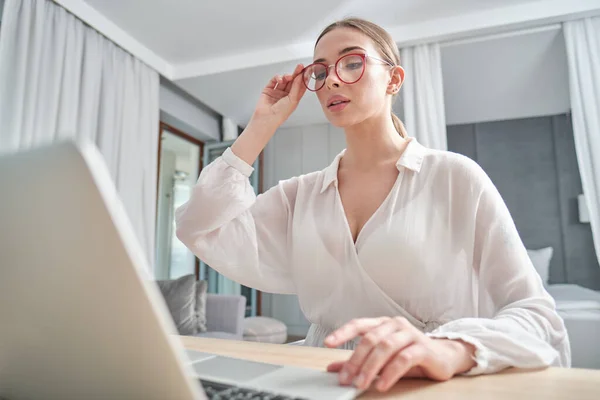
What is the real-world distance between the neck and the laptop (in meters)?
0.99

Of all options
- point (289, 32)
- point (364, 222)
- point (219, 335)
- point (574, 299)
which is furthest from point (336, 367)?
point (574, 299)

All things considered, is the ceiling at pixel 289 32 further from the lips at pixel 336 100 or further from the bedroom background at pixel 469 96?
the lips at pixel 336 100

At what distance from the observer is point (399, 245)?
1012 millimetres

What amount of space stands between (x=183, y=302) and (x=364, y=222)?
2477 mm

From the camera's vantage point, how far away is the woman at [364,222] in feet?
3.24

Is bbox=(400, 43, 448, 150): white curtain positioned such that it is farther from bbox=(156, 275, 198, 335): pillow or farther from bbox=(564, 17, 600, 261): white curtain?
bbox=(156, 275, 198, 335): pillow

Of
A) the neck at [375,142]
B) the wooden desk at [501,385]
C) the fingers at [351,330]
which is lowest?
the wooden desk at [501,385]

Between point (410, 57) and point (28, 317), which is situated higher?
point (410, 57)

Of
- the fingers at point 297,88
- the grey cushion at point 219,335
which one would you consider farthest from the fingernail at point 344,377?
the grey cushion at point 219,335

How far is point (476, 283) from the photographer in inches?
41.8

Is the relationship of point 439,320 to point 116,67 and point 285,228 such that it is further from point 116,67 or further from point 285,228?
point 116,67

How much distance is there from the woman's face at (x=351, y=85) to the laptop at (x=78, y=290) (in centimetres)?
92

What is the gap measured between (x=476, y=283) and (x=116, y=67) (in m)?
3.62

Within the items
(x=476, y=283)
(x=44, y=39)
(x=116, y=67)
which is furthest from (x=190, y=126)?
(x=476, y=283)
